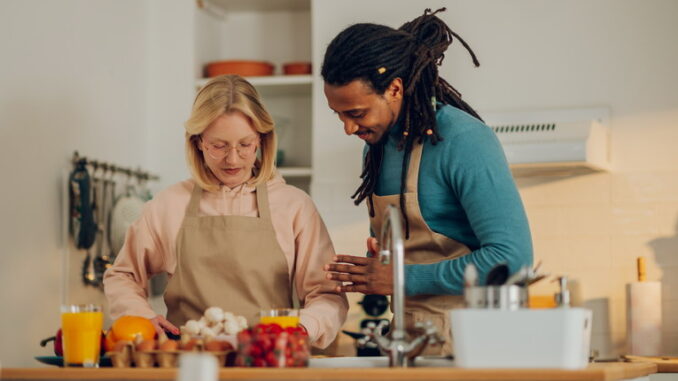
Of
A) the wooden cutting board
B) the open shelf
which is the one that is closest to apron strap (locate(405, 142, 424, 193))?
the wooden cutting board

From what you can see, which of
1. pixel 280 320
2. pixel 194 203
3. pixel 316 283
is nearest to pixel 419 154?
pixel 316 283

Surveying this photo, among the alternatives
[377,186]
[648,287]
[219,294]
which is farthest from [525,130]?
[219,294]

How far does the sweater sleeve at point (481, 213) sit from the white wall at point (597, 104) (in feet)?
6.27

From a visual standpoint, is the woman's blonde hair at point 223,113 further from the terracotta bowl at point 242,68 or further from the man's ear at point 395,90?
the terracotta bowl at point 242,68

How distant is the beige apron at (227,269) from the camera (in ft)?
8.42

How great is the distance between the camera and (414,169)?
2379 millimetres

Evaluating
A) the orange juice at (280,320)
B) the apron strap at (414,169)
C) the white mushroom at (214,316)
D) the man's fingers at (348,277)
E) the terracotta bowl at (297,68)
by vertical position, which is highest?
the terracotta bowl at (297,68)

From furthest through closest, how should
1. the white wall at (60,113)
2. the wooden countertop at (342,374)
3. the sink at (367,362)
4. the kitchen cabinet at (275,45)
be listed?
the kitchen cabinet at (275,45) → the white wall at (60,113) → the sink at (367,362) → the wooden countertop at (342,374)

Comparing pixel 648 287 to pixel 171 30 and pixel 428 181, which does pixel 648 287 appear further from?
pixel 171 30

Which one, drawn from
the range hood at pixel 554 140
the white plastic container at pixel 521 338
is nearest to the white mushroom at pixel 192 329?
the white plastic container at pixel 521 338

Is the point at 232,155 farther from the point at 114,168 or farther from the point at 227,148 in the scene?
the point at 114,168

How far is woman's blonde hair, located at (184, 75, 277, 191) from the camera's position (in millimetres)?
2551

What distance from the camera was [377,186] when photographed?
2.54 m

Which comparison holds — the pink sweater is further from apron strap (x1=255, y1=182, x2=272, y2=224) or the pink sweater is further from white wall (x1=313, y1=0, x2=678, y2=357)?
white wall (x1=313, y1=0, x2=678, y2=357)
